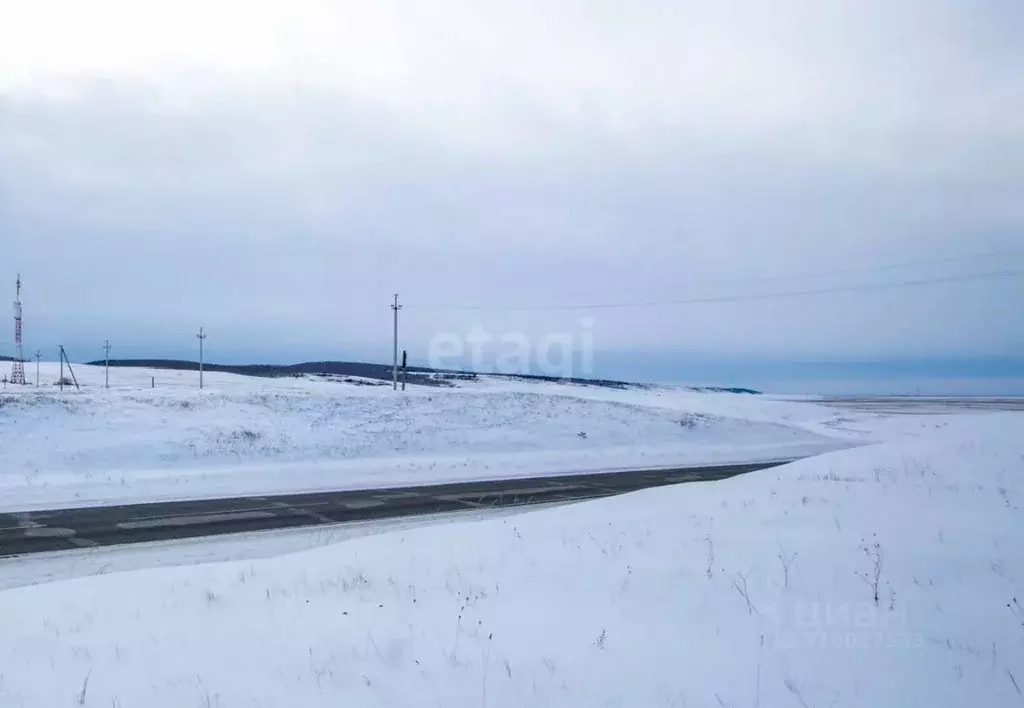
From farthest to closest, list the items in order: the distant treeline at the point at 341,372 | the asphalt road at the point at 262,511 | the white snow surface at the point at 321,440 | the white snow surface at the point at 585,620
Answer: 1. the distant treeline at the point at 341,372
2. the white snow surface at the point at 321,440
3. the asphalt road at the point at 262,511
4. the white snow surface at the point at 585,620

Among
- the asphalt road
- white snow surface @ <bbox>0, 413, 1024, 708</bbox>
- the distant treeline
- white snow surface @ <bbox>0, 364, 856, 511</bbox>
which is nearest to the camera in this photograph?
white snow surface @ <bbox>0, 413, 1024, 708</bbox>

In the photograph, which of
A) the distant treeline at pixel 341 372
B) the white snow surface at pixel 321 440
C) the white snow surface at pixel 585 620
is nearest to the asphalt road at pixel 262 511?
the white snow surface at pixel 321 440

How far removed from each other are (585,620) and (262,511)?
13.2 meters

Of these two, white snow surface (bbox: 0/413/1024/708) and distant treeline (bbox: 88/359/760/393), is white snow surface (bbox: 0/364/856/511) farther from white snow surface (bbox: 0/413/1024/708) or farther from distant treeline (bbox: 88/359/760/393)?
distant treeline (bbox: 88/359/760/393)

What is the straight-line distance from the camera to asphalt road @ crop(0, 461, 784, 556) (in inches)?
562

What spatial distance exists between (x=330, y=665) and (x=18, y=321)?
56168mm

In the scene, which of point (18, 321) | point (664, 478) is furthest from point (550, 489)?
point (18, 321)

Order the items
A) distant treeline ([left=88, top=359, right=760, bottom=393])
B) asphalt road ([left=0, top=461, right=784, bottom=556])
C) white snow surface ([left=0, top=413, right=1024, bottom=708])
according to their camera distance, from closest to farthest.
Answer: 1. white snow surface ([left=0, top=413, right=1024, bottom=708])
2. asphalt road ([left=0, top=461, right=784, bottom=556])
3. distant treeline ([left=88, top=359, right=760, bottom=393])

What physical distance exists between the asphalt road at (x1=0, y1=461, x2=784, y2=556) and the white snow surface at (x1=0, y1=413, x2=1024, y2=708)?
17.6 feet

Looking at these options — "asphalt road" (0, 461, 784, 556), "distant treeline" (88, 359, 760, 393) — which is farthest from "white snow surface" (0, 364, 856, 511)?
"distant treeline" (88, 359, 760, 393)

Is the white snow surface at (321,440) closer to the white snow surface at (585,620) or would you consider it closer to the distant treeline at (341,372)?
the white snow surface at (585,620)

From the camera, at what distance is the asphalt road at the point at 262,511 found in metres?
14.3

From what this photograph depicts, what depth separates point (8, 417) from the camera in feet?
83.8

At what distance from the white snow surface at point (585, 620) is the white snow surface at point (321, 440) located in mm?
12978
